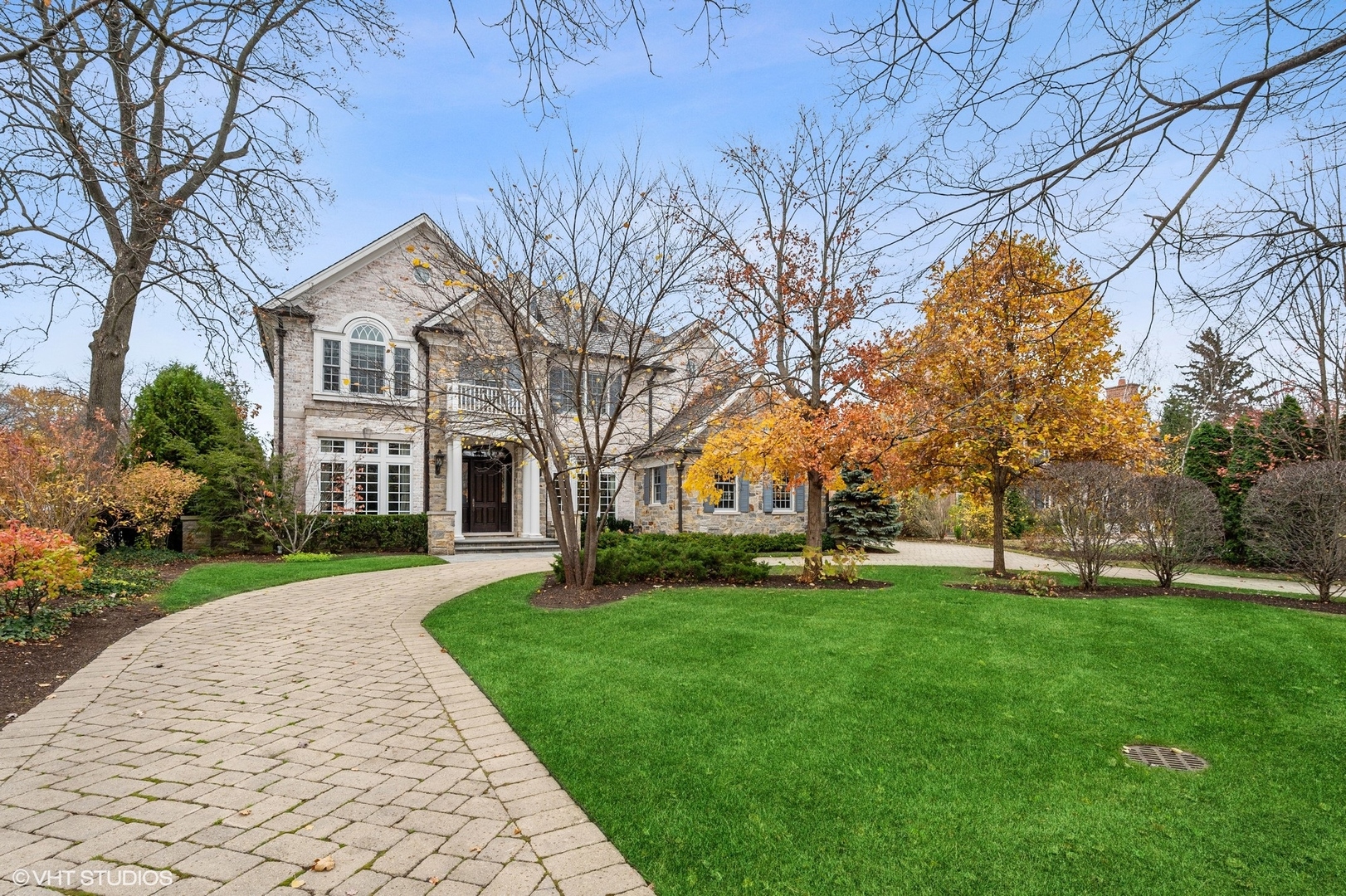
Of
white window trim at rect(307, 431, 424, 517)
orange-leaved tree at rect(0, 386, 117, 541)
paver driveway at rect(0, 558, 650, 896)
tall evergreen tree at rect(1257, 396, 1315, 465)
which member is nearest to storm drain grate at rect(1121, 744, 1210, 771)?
paver driveway at rect(0, 558, 650, 896)

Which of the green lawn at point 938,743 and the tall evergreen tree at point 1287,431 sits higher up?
the tall evergreen tree at point 1287,431

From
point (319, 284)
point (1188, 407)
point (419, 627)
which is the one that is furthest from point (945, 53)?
point (1188, 407)

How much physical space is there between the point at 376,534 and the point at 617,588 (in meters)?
9.57

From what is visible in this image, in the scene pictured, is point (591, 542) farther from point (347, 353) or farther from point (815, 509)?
point (347, 353)

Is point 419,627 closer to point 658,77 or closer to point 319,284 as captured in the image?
point 658,77

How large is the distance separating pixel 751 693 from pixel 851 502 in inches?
593

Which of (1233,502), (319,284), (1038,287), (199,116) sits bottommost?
(1233,502)

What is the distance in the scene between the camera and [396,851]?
2.75 metres

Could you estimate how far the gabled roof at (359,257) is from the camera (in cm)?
1747

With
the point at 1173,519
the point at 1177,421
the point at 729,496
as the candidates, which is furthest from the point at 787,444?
the point at 1177,421

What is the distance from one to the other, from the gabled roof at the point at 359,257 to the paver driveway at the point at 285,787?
534 inches

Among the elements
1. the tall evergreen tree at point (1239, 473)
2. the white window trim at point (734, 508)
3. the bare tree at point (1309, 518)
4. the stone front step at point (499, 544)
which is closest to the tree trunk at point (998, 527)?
the bare tree at point (1309, 518)

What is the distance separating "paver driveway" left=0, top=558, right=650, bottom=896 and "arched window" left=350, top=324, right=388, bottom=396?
12.3 meters

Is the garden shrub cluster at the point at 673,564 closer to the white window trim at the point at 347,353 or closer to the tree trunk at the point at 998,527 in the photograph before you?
the tree trunk at the point at 998,527
